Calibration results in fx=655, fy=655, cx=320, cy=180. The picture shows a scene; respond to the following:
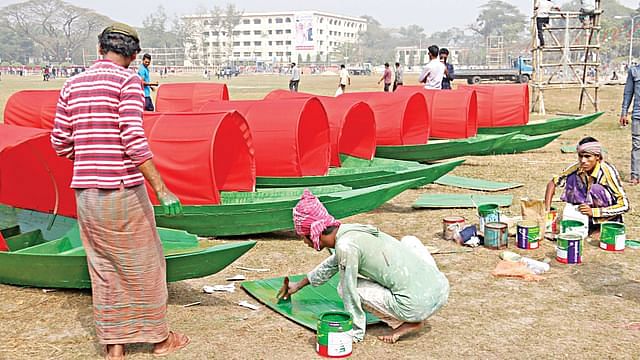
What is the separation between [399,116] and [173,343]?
22.9 ft

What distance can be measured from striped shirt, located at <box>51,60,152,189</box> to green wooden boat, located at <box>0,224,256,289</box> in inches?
39.3

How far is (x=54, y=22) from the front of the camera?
134375 mm

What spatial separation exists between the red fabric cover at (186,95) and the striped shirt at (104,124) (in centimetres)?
915

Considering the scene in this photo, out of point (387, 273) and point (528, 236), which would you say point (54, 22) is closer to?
point (528, 236)

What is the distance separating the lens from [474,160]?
1216 cm

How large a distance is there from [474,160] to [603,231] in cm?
585

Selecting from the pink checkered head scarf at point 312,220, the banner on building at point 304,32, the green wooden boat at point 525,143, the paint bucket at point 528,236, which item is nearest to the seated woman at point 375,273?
the pink checkered head scarf at point 312,220

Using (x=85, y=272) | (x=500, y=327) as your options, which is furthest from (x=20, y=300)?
(x=500, y=327)

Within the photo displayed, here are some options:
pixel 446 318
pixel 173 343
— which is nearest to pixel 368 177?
pixel 446 318

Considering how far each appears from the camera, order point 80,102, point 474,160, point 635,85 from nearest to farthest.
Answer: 1. point 80,102
2. point 635,85
3. point 474,160

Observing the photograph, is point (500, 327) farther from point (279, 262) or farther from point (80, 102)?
point (80, 102)

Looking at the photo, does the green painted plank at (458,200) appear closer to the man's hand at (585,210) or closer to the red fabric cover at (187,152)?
the man's hand at (585,210)

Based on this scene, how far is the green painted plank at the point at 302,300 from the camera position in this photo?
4672 mm

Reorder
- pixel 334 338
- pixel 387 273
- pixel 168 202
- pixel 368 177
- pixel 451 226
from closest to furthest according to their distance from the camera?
pixel 168 202 → pixel 334 338 → pixel 387 273 → pixel 451 226 → pixel 368 177
